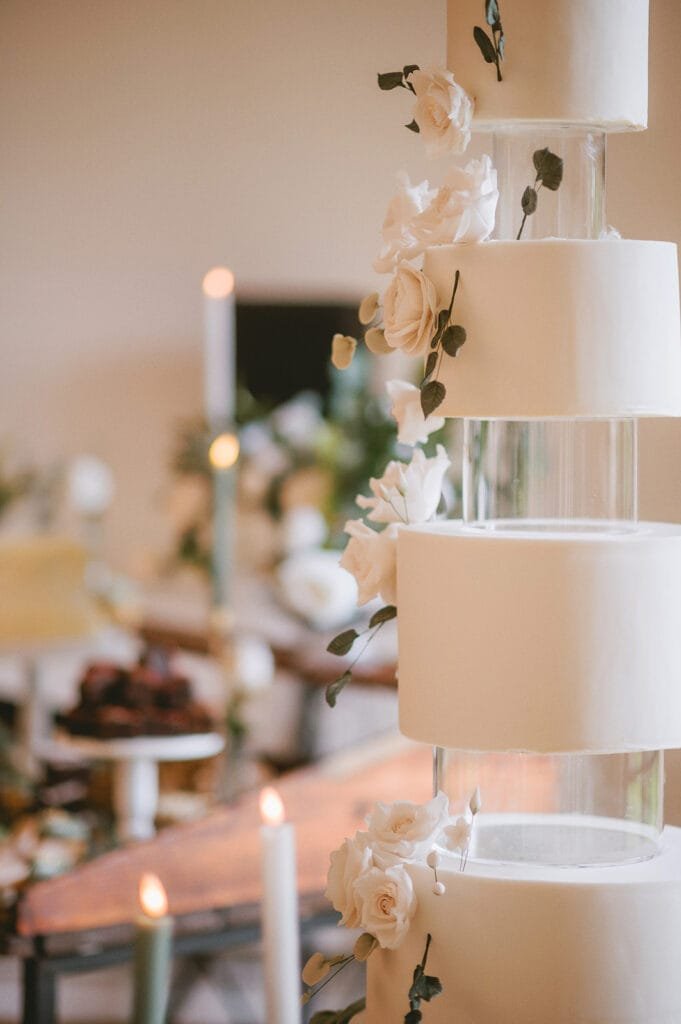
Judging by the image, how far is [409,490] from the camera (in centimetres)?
105

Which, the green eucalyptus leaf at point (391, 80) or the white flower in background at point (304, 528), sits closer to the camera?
the green eucalyptus leaf at point (391, 80)

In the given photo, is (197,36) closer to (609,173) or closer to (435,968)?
(609,173)

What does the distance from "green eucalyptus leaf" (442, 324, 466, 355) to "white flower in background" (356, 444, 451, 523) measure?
0.41ft

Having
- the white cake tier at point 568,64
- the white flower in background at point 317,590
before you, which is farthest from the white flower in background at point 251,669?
the white cake tier at point 568,64

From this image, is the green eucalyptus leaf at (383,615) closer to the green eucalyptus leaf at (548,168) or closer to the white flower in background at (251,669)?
the green eucalyptus leaf at (548,168)

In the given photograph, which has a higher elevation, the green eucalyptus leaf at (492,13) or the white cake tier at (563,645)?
the green eucalyptus leaf at (492,13)

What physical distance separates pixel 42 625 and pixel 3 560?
236 mm

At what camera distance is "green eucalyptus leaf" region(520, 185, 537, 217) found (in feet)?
3.11

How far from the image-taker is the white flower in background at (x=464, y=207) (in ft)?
3.01

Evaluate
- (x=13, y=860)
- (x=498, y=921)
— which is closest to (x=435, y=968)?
(x=498, y=921)

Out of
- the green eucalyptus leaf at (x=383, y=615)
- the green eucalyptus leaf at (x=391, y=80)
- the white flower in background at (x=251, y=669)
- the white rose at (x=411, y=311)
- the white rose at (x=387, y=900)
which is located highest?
the green eucalyptus leaf at (x=391, y=80)

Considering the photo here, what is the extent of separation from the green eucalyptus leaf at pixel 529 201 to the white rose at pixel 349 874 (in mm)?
436

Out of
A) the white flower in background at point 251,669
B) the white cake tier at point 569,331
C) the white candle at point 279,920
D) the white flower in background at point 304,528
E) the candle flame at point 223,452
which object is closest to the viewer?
the white cake tier at point 569,331

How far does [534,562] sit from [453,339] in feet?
0.51
